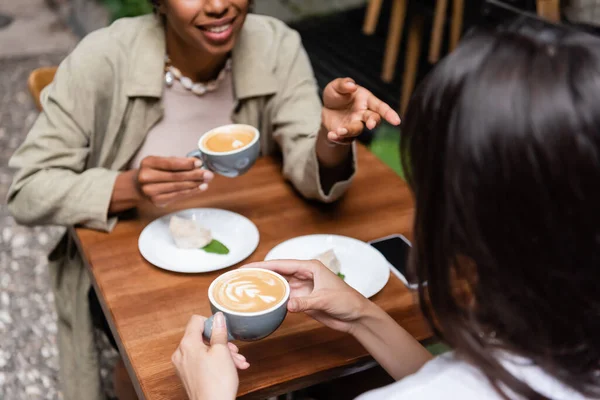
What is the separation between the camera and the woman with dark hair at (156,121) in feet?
4.68

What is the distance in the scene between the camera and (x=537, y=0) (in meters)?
2.77

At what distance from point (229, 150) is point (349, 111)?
26 cm

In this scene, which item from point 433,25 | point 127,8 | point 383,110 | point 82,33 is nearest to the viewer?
point 383,110

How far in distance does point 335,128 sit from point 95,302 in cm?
77

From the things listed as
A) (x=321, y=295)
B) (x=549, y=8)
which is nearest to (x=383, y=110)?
(x=321, y=295)

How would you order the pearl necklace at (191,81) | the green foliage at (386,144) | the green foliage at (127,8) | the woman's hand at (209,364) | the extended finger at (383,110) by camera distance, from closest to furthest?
the woman's hand at (209,364)
the extended finger at (383,110)
the pearl necklace at (191,81)
the green foliage at (386,144)
the green foliage at (127,8)

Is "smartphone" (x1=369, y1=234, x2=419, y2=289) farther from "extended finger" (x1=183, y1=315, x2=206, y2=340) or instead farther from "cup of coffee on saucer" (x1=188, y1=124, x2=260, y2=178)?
"extended finger" (x1=183, y1=315, x2=206, y2=340)

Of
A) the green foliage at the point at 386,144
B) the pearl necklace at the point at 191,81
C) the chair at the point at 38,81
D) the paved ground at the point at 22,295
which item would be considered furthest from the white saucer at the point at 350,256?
the green foliage at the point at 386,144

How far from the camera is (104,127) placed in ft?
5.39

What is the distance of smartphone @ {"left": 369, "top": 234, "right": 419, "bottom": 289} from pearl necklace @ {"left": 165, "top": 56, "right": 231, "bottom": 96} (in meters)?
0.61

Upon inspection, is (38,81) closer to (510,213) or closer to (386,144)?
(510,213)

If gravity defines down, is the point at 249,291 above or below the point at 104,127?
above

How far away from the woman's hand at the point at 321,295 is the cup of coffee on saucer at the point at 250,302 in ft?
0.09

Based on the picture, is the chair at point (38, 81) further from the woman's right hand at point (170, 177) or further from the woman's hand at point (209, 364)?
the woman's hand at point (209, 364)
